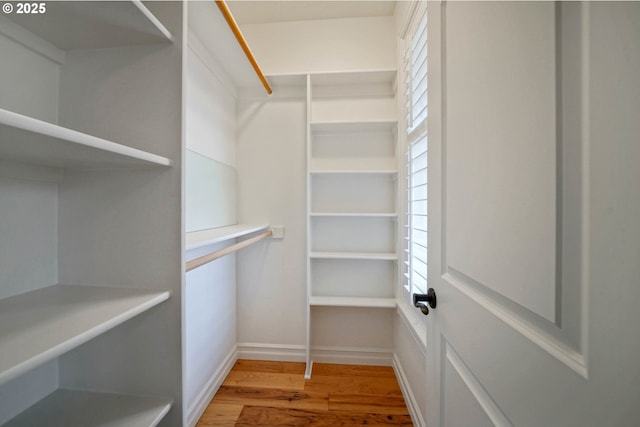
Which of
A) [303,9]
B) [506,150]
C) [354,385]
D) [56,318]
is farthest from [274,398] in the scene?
[303,9]

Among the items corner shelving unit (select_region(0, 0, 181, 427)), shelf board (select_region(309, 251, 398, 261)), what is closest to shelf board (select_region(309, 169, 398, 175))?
shelf board (select_region(309, 251, 398, 261))

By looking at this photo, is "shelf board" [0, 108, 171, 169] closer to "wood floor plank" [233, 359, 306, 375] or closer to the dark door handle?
the dark door handle

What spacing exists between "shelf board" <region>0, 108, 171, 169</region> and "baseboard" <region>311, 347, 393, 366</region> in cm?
184

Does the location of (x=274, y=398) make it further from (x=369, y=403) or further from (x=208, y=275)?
(x=208, y=275)

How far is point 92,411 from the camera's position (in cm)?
75

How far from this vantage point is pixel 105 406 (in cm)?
77

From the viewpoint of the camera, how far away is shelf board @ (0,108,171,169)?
438 millimetres

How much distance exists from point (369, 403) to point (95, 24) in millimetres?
2203

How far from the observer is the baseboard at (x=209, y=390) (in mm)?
1397

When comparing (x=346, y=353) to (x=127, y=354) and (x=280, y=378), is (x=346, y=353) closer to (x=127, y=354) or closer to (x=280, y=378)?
(x=280, y=378)

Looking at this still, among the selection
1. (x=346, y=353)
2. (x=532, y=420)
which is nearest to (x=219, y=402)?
(x=346, y=353)

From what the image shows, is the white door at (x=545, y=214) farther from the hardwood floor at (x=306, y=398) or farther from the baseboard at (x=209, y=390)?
the baseboard at (x=209, y=390)

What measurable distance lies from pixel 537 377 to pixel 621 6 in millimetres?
540

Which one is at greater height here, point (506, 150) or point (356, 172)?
point (356, 172)
